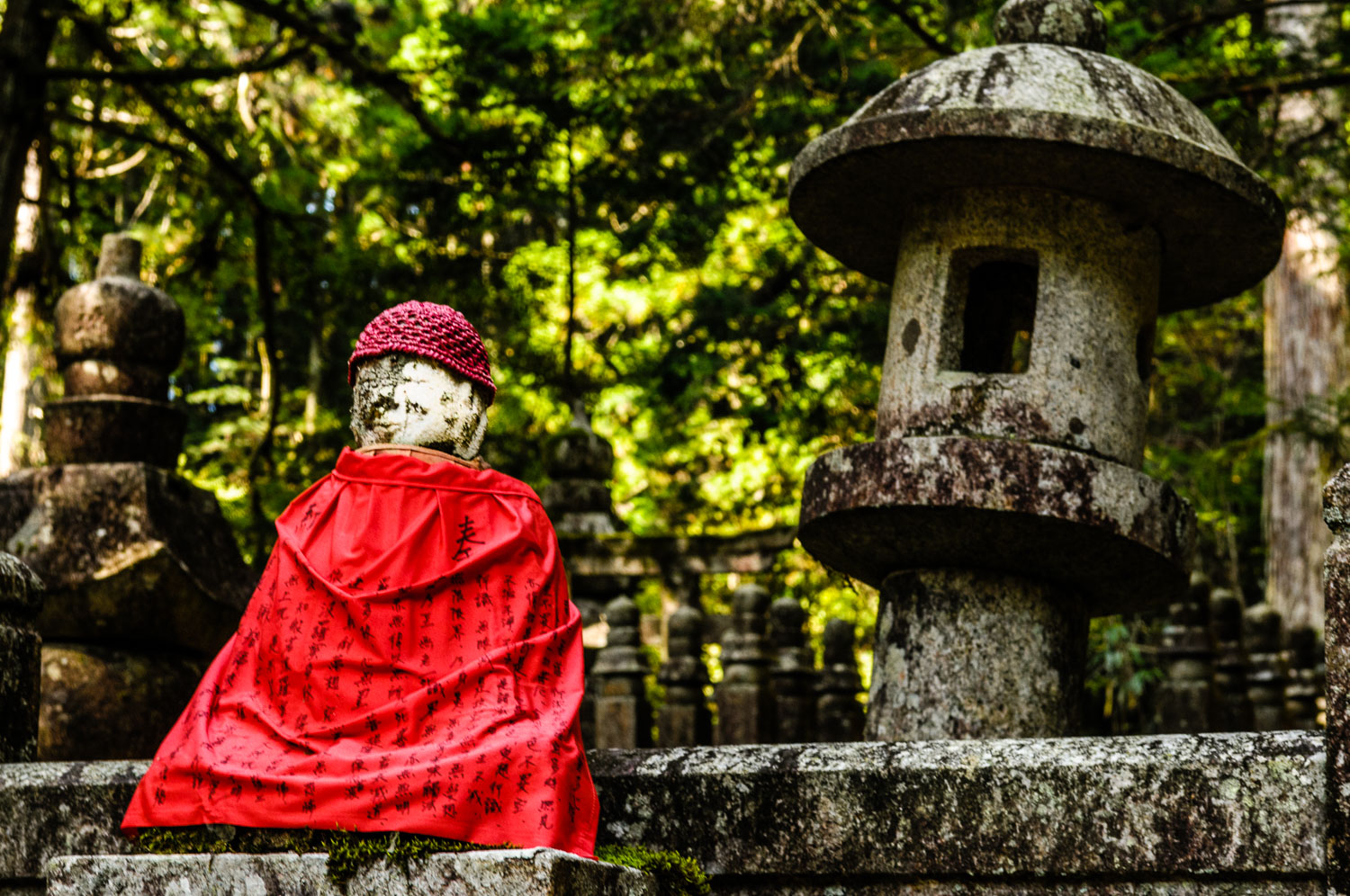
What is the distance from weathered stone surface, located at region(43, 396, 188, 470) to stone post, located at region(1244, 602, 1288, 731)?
543 centimetres

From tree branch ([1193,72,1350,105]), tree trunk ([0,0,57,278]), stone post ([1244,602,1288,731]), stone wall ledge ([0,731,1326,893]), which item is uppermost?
tree branch ([1193,72,1350,105])

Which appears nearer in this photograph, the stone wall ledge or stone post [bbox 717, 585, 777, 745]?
the stone wall ledge

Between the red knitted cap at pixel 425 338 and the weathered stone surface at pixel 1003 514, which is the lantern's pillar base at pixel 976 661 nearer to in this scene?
the weathered stone surface at pixel 1003 514

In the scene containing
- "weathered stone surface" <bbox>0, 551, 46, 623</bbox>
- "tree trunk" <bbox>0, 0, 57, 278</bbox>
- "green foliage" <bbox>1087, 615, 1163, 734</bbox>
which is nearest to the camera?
"weathered stone surface" <bbox>0, 551, 46, 623</bbox>

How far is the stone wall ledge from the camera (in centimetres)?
272

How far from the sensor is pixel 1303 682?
24.6 feet

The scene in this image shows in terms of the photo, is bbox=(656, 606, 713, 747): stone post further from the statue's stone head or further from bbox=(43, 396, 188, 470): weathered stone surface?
the statue's stone head

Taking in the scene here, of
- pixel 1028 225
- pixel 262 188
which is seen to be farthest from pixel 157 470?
pixel 262 188

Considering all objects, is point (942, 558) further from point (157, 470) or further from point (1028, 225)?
point (157, 470)

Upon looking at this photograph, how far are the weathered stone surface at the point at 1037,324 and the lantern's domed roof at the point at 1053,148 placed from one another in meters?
0.08

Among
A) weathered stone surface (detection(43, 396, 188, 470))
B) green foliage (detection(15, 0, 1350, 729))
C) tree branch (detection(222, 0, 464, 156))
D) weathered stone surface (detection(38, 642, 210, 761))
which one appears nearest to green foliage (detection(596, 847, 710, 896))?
weathered stone surface (detection(38, 642, 210, 761))

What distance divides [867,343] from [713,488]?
3472 millimetres

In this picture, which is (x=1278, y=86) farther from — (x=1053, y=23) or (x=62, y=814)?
(x=62, y=814)

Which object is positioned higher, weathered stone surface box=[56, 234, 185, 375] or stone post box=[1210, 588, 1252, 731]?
weathered stone surface box=[56, 234, 185, 375]
